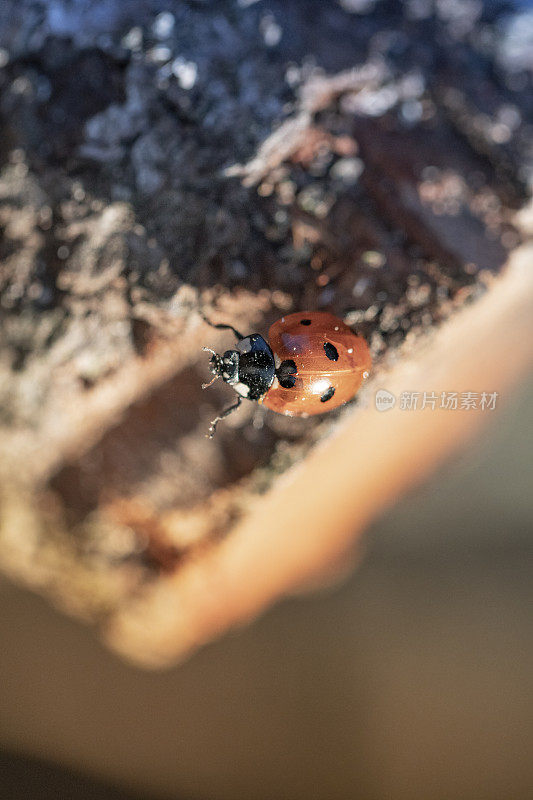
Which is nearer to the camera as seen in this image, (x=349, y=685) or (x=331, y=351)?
(x=331, y=351)

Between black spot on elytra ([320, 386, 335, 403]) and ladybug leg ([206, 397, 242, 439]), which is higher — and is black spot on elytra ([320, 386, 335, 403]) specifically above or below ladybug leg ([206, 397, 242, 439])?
below

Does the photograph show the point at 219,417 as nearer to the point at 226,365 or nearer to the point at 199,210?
the point at 226,365

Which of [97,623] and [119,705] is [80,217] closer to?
[97,623]

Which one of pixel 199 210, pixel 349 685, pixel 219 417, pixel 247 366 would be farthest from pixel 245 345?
pixel 349 685

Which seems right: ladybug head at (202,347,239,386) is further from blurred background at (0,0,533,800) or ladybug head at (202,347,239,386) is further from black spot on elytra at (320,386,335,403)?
black spot on elytra at (320,386,335,403)

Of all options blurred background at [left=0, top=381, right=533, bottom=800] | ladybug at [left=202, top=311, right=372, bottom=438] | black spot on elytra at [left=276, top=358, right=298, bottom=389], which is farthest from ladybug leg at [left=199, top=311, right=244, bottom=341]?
blurred background at [left=0, top=381, right=533, bottom=800]

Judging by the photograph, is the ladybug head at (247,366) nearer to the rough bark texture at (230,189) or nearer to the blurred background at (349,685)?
the rough bark texture at (230,189)

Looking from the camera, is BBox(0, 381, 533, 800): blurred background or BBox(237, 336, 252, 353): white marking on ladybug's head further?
BBox(0, 381, 533, 800): blurred background
